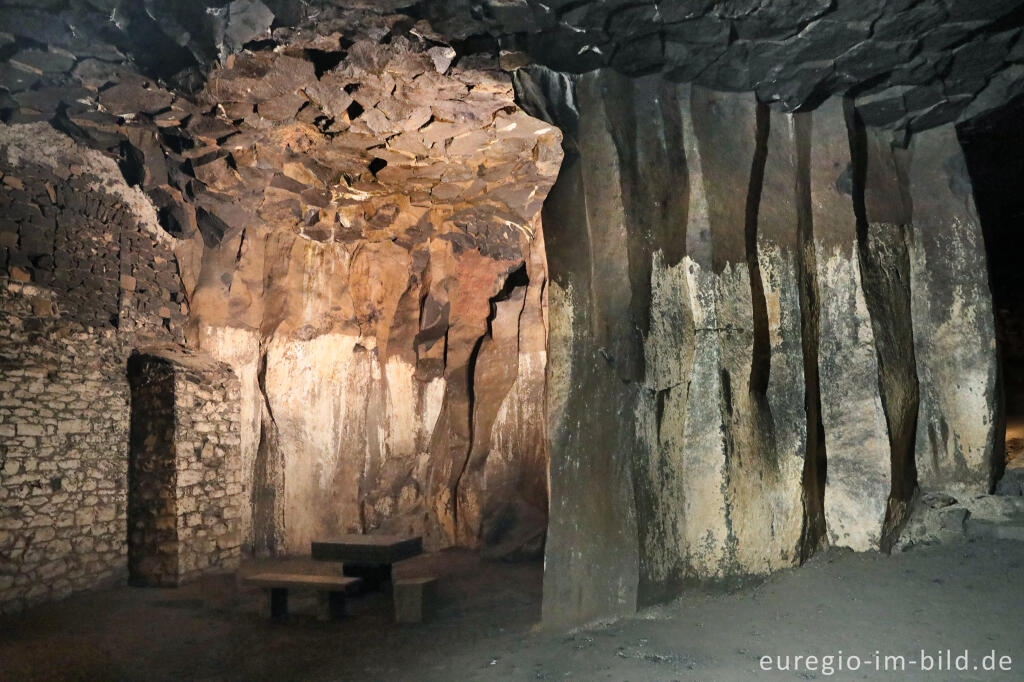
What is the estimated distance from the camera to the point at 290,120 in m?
6.85

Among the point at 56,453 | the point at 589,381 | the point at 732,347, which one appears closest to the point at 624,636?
the point at 589,381

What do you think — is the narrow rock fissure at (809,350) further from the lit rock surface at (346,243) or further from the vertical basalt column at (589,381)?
the lit rock surface at (346,243)

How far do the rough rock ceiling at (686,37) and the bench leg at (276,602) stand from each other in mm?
4435

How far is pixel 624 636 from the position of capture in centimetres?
424

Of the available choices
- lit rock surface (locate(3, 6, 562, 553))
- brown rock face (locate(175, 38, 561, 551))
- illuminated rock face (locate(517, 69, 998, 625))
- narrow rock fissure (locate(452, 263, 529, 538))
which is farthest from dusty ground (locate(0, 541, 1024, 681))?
narrow rock fissure (locate(452, 263, 529, 538))

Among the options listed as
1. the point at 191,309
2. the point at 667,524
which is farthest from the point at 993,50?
the point at 191,309

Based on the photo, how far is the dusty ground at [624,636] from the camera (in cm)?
381

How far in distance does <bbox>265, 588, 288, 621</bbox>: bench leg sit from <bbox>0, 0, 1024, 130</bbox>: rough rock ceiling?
443 centimetres

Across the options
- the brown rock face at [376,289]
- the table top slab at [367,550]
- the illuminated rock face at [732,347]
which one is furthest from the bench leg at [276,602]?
the brown rock face at [376,289]

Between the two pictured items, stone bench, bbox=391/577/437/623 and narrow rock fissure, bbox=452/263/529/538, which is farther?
narrow rock fissure, bbox=452/263/529/538

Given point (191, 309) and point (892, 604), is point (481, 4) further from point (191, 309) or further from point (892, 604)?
point (191, 309)

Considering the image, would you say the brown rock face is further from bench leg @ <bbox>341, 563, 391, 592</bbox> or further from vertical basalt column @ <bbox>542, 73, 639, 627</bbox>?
bench leg @ <bbox>341, 563, 391, 592</bbox>

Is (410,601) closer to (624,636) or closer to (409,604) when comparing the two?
(409,604)

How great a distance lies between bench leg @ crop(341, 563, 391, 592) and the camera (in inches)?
301
